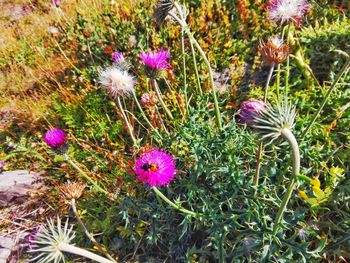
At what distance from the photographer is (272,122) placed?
4.57 ft

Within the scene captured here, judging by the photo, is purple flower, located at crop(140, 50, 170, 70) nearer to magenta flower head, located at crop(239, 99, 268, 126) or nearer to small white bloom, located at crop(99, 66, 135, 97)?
small white bloom, located at crop(99, 66, 135, 97)

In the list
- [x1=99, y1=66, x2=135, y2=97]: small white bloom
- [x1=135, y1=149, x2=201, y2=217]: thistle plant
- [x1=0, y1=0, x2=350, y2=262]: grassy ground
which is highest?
[x1=99, y1=66, x2=135, y2=97]: small white bloom

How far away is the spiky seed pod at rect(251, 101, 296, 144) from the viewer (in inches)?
54.4

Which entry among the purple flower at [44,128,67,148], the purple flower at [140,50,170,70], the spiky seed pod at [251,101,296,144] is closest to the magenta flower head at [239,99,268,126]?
the spiky seed pod at [251,101,296,144]

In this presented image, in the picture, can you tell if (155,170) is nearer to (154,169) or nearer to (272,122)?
(154,169)

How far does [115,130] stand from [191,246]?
1272mm

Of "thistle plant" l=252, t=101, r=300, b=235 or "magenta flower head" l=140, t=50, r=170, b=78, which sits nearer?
"thistle plant" l=252, t=101, r=300, b=235

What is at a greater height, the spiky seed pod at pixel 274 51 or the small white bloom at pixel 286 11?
the small white bloom at pixel 286 11

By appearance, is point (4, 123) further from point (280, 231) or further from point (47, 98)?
point (280, 231)

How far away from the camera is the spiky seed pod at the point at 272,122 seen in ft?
4.53

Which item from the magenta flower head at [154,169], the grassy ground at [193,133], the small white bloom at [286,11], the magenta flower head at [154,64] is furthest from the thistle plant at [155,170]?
the small white bloom at [286,11]

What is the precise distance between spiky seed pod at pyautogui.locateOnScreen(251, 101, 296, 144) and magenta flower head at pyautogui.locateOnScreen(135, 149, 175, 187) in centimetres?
68

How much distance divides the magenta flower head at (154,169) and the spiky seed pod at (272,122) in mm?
683

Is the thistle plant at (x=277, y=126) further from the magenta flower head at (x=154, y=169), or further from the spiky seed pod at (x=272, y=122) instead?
the magenta flower head at (x=154, y=169)
